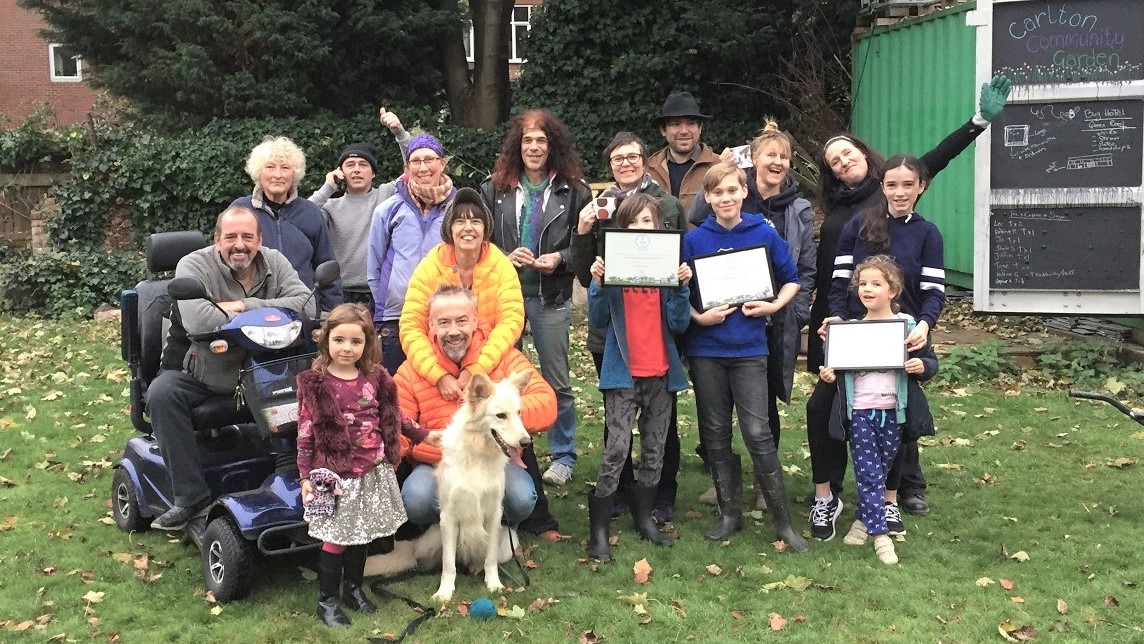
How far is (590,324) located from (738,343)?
82 centimetres

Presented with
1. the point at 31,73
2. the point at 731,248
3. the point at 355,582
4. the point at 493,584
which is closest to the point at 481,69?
the point at 731,248

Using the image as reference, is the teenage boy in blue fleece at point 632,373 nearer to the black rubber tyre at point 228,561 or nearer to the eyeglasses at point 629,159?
the eyeglasses at point 629,159

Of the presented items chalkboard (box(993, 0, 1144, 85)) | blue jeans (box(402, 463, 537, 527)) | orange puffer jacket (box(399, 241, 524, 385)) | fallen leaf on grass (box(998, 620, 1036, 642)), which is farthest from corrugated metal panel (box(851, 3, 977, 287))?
blue jeans (box(402, 463, 537, 527))

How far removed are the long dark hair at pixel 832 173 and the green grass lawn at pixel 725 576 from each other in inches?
70.9

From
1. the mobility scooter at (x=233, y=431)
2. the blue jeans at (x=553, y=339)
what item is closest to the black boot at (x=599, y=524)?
the blue jeans at (x=553, y=339)

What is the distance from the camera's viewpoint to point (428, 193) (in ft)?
19.5

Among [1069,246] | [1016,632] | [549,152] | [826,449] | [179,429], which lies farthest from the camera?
[1069,246]

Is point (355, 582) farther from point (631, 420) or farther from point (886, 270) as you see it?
point (886, 270)

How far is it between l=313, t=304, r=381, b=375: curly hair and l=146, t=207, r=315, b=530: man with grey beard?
26.8 inches

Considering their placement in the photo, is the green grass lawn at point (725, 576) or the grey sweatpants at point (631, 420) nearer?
the green grass lawn at point (725, 576)

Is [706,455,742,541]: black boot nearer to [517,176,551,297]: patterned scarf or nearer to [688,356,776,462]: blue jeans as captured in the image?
[688,356,776,462]: blue jeans

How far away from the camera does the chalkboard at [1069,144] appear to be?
24.9 ft

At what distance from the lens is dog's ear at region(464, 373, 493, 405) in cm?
452

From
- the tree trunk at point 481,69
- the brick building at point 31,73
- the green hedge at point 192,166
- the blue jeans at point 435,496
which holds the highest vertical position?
the brick building at point 31,73
